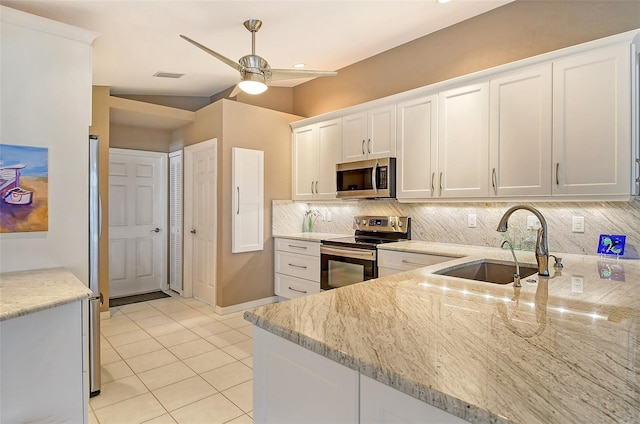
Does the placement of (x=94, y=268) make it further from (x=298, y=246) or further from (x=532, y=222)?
(x=532, y=222)

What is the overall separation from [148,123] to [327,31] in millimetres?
2953

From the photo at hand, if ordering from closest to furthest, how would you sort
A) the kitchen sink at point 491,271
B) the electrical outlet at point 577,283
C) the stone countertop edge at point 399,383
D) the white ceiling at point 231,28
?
1. the stone countertop edge at point 399,383
2. the electrical outlet at point 577,283
3. the kitchen sink at point 491,271
4. the white ceiling at point 231,28

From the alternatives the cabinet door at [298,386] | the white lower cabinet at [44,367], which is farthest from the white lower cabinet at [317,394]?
the white lower cabinet at [44,367]

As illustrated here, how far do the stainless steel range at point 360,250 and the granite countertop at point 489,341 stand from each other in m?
1.80

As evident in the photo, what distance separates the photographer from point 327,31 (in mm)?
3383

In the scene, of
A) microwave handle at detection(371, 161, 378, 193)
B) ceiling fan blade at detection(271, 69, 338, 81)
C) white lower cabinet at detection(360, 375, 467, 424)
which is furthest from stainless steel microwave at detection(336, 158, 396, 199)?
white lower cabinet at detection(360, 375, 467, 424)

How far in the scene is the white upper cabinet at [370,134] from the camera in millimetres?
3629

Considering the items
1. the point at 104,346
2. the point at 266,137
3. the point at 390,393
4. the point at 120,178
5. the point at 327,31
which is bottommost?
the point at 104,346

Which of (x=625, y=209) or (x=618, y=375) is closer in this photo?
(x=618, y=375)

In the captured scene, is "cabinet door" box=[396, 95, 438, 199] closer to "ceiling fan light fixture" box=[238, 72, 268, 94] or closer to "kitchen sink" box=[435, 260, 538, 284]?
"kitchen sink" box=[435, 260, 538, 284]

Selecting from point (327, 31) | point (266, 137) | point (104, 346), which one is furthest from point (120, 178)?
point (327, 31)

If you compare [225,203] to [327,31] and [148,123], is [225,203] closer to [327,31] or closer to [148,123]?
[148,123]

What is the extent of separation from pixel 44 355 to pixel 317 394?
159 cm

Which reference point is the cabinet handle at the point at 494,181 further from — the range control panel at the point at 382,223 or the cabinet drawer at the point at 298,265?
the cabinet drawer at the point at 298,265
